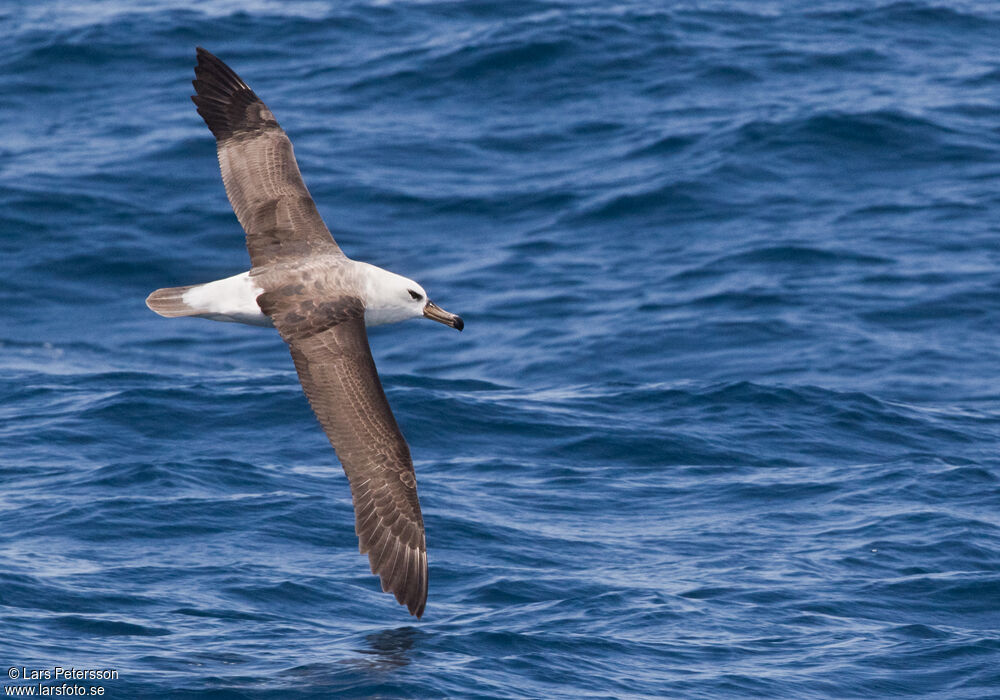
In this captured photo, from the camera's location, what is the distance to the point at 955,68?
23.3 meters

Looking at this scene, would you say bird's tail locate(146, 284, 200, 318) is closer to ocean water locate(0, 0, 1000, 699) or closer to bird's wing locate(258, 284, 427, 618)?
bird's wing locate(258, 284, 427, 618)

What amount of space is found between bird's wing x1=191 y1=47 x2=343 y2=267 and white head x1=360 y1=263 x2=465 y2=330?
0.49 m

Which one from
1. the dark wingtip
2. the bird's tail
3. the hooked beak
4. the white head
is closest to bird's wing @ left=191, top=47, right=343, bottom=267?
the dark wingtip

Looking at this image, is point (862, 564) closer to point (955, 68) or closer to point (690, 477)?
point (690, 477)

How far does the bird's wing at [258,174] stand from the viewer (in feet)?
36.9

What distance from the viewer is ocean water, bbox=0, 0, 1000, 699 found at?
10.8 m

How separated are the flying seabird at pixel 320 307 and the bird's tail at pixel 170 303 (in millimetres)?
10

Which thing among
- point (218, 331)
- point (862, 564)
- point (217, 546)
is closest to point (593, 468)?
point (862, 564)

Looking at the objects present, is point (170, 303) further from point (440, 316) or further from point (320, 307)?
point (440, 316)

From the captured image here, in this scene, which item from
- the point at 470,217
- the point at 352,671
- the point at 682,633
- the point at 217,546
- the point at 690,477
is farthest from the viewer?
the point at 470,217

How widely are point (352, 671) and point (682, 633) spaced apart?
245 cm

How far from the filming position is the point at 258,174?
455 inches

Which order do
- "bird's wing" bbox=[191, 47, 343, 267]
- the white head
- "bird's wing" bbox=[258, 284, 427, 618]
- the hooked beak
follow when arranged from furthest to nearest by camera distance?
1. "bird's wing" bbox=[191, 47, 343, 267]
2. the hooked beak
3. the white head
4. "bird's wing" bbox=[258, 284, 427, 618]

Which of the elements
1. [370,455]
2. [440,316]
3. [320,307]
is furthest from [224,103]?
[370,455]
